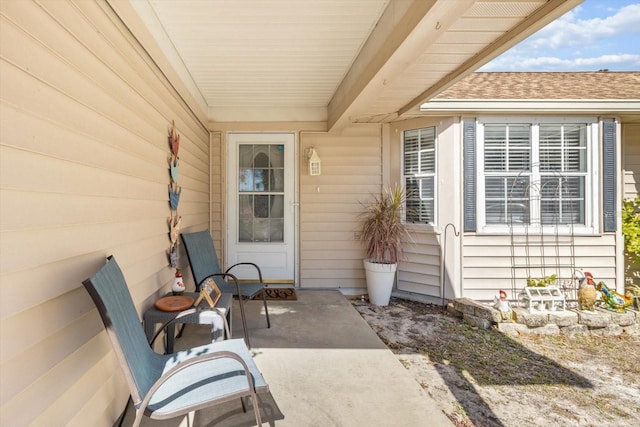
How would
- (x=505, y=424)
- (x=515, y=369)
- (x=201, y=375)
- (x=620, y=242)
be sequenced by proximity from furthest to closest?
(x=620, y=242), (x=515, y=369), (x=505, y=424), (x=201, y=375)

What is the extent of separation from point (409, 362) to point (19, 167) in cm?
286

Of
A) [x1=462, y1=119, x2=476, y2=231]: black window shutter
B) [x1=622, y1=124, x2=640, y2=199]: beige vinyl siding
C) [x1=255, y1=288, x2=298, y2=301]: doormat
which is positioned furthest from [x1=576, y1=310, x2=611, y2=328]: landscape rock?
[x1=255, y1=288, x2=298, y2=301]: doormat

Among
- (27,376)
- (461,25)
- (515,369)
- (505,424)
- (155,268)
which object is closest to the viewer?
(27,376)

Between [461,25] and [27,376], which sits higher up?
[461,25]

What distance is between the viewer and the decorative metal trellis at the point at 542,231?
4.32m

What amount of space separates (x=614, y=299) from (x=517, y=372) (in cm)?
219

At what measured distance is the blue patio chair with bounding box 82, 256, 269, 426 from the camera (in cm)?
133

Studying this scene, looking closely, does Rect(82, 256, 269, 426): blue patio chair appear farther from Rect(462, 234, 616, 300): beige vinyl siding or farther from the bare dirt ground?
Rect(462, 234, 616, 300): beige vinyl siding

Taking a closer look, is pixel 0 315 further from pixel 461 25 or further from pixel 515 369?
pixel 515 369

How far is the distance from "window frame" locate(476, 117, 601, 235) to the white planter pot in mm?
1331

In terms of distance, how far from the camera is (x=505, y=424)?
2.01m

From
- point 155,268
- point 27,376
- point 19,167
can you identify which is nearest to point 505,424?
point 27,376

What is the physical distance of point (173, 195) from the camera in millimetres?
2865

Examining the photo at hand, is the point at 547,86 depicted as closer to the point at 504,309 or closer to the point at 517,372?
the point at 504,309
